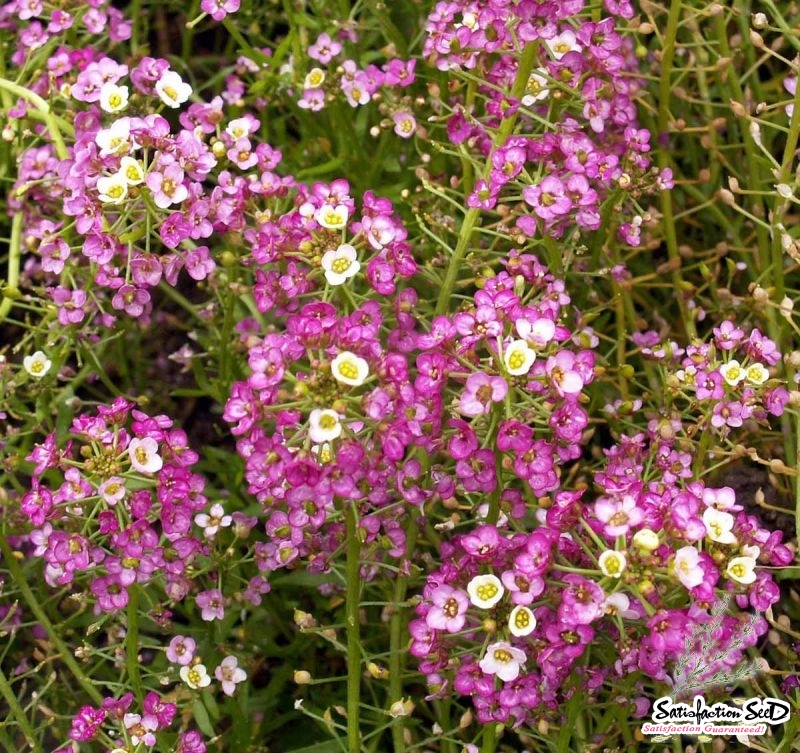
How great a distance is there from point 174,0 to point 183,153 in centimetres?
139

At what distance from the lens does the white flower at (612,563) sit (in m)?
1.83

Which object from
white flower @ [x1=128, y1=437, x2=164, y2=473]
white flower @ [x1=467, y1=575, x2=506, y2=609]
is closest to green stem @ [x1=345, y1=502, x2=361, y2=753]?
white flower @ [x1=467, y1=575, x2=506, y2=609]

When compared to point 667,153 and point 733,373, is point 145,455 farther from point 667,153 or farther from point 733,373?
point 667,153

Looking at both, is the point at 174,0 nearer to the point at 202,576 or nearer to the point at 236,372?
the point at 236,372

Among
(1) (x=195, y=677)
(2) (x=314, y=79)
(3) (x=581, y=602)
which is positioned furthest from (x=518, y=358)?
(2) (x=314, y=79)

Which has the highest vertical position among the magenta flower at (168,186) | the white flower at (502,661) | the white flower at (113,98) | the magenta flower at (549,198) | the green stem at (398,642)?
the white flower at (113,98)

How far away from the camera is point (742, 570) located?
76.2 inches

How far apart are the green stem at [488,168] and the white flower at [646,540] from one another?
0.71 meters

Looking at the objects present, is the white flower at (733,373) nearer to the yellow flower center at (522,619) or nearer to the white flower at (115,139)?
the yellow flower center at (522,619)

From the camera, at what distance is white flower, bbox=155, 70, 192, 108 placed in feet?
8.32

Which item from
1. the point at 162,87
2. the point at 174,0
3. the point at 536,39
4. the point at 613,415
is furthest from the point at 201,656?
the point at 174,0

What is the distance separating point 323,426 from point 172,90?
106 centimetres

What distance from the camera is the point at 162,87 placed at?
101 inches

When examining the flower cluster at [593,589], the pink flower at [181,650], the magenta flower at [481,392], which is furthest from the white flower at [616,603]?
the pink flower at [181,650]
